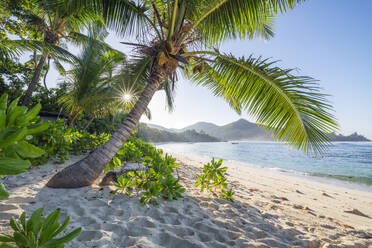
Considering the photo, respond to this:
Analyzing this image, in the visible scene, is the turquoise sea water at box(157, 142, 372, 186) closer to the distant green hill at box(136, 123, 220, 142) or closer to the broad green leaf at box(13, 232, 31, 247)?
the broad green leaf at box(13, 232, 31, 247)

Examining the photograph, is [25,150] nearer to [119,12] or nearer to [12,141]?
[12,141]

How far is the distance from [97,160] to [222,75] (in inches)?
114

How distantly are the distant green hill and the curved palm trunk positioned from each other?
56.3 feet

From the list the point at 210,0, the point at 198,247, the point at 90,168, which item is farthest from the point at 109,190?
the point at 210,0

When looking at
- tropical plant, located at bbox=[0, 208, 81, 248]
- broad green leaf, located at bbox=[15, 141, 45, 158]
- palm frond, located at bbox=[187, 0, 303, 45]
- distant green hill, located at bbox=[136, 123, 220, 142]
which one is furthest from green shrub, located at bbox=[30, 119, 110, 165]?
distant green hill, located at bbox=[136, 123, 220, 142]

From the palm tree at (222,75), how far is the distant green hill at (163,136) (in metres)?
17.1

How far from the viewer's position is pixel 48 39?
6.82 meters

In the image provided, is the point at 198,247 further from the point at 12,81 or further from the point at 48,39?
the point at 12,81

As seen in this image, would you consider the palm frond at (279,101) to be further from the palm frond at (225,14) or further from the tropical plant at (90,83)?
the tropical plant at (90,83)

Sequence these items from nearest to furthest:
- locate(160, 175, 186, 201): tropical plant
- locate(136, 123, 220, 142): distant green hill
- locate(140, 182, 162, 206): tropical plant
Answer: locate(140, 182, 162, 206): tropical plant, locate(160, 175, 186, 201): tropical plant, locate(136, 123, 220, 142): distant green hill

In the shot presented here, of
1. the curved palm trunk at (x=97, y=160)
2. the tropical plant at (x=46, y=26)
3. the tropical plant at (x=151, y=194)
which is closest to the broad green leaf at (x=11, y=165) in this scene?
the tropical plant at (x=151, y=194)

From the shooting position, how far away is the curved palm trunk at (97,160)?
2443mm

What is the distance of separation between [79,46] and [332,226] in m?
11.8

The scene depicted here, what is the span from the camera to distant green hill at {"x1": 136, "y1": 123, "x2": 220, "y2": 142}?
25.1 metres
